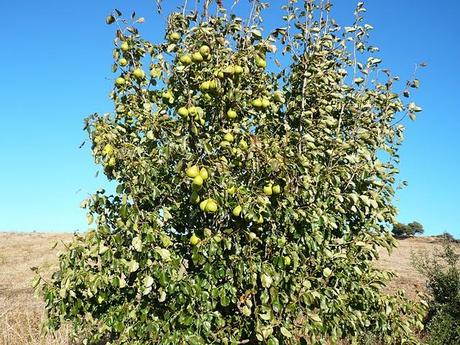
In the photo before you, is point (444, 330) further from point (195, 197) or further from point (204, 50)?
point (204, 50)

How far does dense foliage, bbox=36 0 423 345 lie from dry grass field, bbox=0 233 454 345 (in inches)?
43.2

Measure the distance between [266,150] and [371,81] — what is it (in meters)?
2.82

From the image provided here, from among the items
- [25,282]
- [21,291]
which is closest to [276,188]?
[21,291]

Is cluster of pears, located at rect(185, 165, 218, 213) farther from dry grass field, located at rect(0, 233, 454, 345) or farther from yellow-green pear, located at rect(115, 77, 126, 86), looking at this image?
dry grass field, located at rect(0, 233, 454, 345)

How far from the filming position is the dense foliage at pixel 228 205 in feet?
17.6

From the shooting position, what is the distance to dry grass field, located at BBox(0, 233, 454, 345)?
9828 mm

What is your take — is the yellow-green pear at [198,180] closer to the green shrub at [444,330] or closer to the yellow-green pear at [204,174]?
the yellow-green pear at [204,174]

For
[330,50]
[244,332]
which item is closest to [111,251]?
[244,332]

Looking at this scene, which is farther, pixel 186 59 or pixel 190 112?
pixel 186 59

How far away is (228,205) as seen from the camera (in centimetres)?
527

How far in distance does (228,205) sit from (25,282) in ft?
64.4

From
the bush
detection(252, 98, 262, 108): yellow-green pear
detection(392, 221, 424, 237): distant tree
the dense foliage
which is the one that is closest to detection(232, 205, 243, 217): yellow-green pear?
the dense foliage

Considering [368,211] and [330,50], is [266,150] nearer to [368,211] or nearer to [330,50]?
[368,211]

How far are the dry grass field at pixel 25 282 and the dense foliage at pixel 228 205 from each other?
3.60ft
